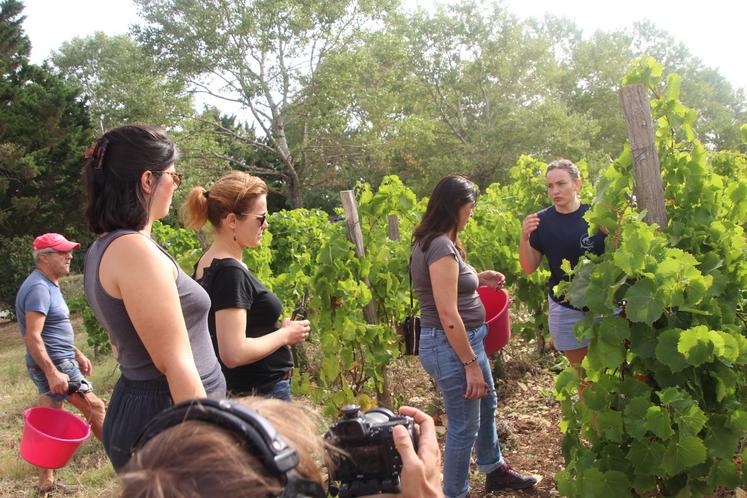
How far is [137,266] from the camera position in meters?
1.48

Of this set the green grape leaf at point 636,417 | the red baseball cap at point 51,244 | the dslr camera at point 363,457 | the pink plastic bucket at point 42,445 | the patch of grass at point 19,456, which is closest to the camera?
the dslr camera at point 363,457

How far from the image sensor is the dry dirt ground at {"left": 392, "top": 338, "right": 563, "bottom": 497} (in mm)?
3596

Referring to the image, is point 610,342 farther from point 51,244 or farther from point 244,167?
point 244,167

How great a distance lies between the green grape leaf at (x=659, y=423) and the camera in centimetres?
192

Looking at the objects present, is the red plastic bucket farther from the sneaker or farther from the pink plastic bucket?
the pink plastic bucket

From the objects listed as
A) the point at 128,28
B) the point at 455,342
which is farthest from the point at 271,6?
the point at 455,342

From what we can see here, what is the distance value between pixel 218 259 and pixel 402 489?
1.37 meters

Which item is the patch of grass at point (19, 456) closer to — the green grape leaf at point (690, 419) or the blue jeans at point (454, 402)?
the blue jeans at point (454, 402)

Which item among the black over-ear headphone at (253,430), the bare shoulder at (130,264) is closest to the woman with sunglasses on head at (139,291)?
the bare shoulder at (130,264)

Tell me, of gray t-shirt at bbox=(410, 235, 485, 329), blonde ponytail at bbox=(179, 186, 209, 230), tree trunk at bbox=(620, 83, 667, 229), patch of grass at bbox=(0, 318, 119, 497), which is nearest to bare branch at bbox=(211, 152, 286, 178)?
patch of grass at bbox=(0, 318, 119, 497)

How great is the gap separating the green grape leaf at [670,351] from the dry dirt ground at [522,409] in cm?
157

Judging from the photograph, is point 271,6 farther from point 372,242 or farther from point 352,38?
point 372,242

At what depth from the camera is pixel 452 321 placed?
2.62 meters

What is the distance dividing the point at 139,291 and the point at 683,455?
5.54 ft
